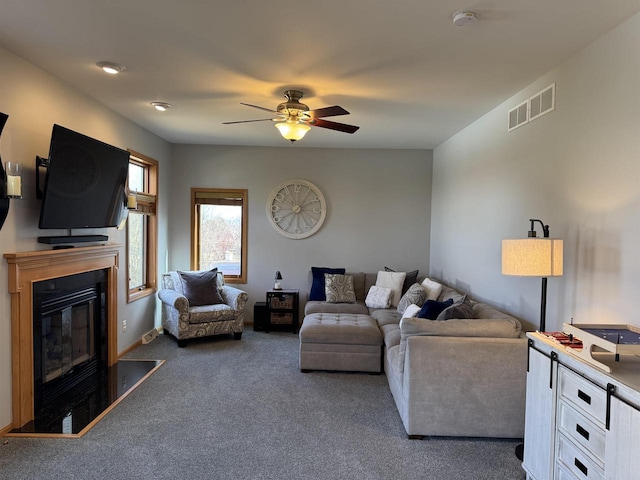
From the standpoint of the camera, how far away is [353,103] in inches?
149

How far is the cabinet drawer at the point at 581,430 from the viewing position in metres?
1.70

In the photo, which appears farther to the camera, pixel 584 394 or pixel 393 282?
pixel 393 282

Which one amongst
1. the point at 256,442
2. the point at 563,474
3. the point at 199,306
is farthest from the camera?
the point at 199,306

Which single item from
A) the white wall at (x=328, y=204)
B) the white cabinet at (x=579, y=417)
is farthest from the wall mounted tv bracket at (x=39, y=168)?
the white cabinet at (x=579, y=417)

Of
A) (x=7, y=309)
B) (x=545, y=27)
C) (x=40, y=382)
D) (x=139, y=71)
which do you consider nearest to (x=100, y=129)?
(x=139, y=71)

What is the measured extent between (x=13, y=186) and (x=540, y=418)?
349 cm

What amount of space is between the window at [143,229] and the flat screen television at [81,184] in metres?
0.99

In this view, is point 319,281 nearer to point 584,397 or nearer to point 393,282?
point 393,282

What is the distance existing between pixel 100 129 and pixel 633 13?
425cm

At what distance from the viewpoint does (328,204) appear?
606 cm

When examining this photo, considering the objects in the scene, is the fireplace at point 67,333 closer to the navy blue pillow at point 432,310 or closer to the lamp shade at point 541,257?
the navy blue pillow at point 432,310

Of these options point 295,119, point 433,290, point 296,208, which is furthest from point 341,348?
point 296,208

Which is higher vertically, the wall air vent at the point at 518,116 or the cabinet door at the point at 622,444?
the wall air vent at the point at 518,116

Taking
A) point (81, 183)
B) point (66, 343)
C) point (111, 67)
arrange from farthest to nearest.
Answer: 1. point (66, 343)
2. point (81, 183)
3. point (111, 67)
